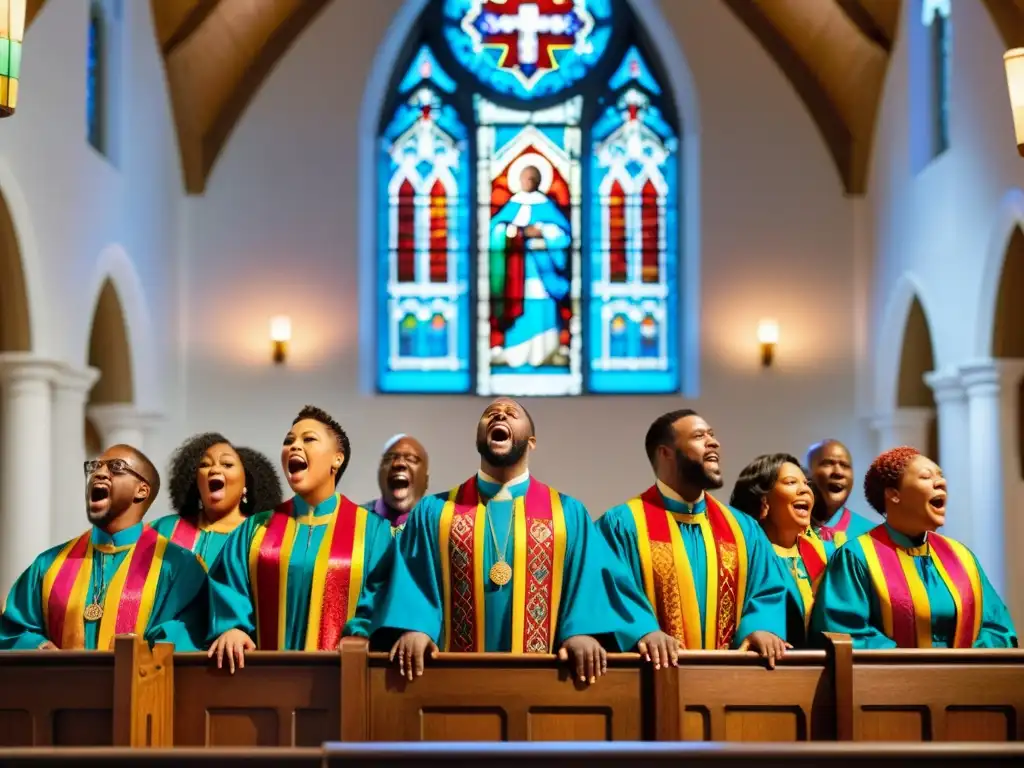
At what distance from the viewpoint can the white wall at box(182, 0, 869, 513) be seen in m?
11.8

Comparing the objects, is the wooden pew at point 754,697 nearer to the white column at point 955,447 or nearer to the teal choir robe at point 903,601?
the teal choir robe at point 903,601

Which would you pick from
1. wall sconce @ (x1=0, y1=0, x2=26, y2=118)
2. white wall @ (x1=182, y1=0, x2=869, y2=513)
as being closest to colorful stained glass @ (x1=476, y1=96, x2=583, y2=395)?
white wall @ (x1=182, y1=0, x2=869, y2=513)

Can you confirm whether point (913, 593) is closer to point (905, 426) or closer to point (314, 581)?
point (314, 581)

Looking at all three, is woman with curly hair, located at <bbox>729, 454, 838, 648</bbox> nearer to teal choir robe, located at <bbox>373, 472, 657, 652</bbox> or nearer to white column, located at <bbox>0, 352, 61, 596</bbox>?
teal choir robe, located at <bbox>373, 472, 657, 652</bbox>

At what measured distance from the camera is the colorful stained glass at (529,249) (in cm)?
1220

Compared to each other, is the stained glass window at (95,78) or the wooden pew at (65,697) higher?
the stained glass window at (95,78)

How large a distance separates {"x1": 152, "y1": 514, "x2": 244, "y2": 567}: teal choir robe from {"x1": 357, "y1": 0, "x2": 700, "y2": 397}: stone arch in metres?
5.69

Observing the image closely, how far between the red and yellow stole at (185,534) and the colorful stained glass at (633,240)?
20.7ft

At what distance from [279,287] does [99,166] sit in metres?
2.14

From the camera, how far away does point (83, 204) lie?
9672mm

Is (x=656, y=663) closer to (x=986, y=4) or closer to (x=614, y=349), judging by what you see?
(x=986, y=4)

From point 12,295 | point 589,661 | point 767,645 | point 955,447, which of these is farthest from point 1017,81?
point 12,295

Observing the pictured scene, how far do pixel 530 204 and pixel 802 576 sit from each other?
22.5 feet

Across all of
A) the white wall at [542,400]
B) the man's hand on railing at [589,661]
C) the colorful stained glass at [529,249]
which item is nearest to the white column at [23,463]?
the white wall at [542,400]
